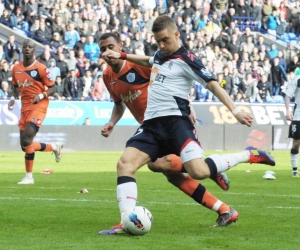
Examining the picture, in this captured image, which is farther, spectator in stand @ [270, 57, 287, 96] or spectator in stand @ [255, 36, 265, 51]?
spectator in stand @ [255, 36, 265, 51]

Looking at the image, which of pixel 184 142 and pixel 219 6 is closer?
pixel 184 142

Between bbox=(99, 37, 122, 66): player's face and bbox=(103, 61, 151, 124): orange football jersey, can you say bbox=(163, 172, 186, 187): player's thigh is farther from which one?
bbox=(99, 37, 122, 66): player's face

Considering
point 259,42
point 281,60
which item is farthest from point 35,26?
point 281,60

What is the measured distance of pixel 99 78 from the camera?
3052 centimetres

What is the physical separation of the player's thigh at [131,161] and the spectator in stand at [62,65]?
21.2 metres

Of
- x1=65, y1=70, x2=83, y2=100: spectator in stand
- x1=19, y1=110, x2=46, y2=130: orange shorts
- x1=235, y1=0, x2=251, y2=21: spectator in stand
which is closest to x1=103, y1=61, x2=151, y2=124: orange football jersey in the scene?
x1=19, y1=110, x2=46, y2=130: orange shorts

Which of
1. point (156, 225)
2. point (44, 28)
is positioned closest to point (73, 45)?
point (44, 28)

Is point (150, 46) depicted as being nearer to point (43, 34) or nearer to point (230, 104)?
point (43, 34)

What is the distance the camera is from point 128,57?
9.88 meters

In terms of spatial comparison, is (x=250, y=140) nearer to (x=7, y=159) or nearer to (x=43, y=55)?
(x=43, y=55)

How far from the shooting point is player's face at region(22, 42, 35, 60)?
15.6m

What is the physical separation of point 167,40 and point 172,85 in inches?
18.8

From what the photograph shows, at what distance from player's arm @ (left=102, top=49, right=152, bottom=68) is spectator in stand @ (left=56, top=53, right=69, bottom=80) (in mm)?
20229

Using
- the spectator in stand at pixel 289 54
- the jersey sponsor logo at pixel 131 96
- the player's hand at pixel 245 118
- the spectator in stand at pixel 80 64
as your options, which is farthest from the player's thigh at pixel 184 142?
the spectator in stand at pixel 289 54
